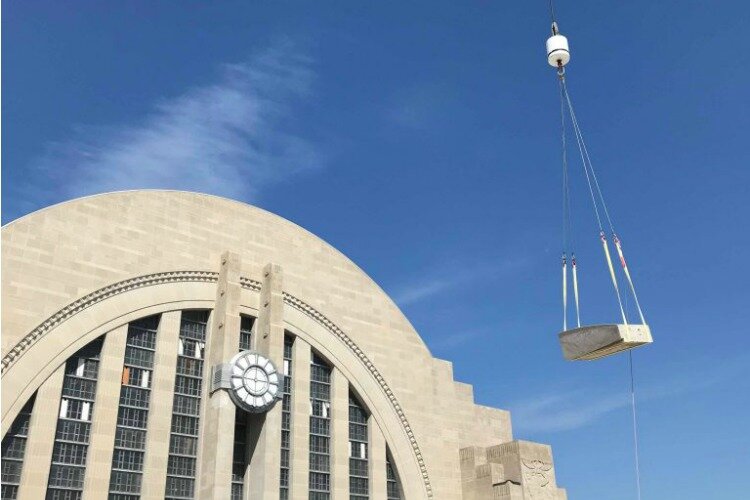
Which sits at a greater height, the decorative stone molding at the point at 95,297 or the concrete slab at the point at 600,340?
the decorative stone molding at the point at 95,297

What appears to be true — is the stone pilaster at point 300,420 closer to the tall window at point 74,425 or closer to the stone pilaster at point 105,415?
the stone pilaster at point 105,415

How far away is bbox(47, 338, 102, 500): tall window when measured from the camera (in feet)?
94.3

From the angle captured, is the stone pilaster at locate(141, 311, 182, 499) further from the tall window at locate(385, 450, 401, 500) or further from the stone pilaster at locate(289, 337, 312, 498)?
the tall window at locate(385, 450, 401, 500)

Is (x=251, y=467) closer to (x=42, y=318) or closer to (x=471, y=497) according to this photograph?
(x=42, y=318)

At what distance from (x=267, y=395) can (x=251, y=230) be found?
362 inches

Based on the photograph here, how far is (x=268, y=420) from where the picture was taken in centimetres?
3338

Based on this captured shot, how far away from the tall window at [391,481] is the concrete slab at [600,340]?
13.5 meters

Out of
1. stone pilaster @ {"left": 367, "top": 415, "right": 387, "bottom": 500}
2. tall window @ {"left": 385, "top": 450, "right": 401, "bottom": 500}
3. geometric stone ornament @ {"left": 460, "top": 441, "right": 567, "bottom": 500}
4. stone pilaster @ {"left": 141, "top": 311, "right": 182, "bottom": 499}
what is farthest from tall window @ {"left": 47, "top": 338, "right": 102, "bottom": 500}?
geometric stone ornament @ {"left": 460, "top": 441, "right": 567, "bottom": 500}

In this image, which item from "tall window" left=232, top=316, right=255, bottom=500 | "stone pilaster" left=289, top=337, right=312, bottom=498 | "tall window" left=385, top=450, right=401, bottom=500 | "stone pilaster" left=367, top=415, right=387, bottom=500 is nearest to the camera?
"tall window" left=232, top=316, right=255, bottom=500

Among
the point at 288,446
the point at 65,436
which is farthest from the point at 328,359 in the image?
the point at 65,436

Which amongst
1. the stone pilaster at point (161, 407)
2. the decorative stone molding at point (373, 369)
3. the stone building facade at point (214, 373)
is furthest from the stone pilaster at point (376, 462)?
the stone pilaster at point (161, 407)

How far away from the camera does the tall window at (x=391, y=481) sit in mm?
39125

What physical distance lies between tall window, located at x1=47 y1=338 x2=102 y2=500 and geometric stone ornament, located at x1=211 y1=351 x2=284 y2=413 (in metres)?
5.13

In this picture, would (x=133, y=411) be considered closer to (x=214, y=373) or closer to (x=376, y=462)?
(x=214, y=373)
